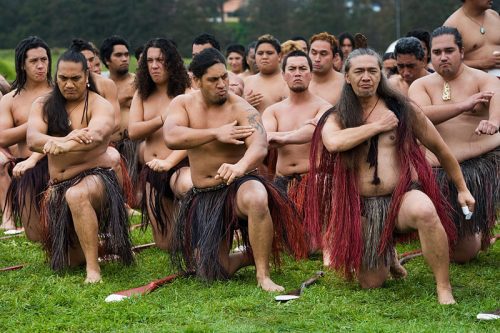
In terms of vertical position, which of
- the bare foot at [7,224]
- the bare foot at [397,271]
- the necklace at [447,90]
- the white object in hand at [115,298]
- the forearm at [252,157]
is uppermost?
the necklace at [447,90]

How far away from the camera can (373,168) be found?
5.16 meters

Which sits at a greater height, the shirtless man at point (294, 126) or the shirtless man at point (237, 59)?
the shirtless man at point (237, 59)

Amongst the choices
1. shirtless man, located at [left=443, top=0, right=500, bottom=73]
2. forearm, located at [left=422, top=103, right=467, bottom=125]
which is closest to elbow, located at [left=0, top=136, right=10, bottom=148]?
forearm, located at [left=422, top=103, right=467, bottom=125]

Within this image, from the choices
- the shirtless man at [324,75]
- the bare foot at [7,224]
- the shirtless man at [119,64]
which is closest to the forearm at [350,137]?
the shirtless man at [324,75]

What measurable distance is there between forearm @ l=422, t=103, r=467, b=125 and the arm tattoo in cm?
100

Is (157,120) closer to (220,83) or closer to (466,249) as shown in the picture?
(220,83)

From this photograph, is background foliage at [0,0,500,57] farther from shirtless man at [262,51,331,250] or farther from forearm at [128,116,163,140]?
shirtless man at [262,51,331,250]

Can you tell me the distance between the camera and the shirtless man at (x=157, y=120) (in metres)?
6.77

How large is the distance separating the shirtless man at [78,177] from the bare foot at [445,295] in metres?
1.99

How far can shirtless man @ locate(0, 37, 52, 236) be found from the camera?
6695 mm

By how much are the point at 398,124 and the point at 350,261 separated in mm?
754

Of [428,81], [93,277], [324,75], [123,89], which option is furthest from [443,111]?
[123,89]

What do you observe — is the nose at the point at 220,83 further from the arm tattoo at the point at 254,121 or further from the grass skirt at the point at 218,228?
the grass skirt at the point at 218,228

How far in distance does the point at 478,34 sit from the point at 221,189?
7.91ft
